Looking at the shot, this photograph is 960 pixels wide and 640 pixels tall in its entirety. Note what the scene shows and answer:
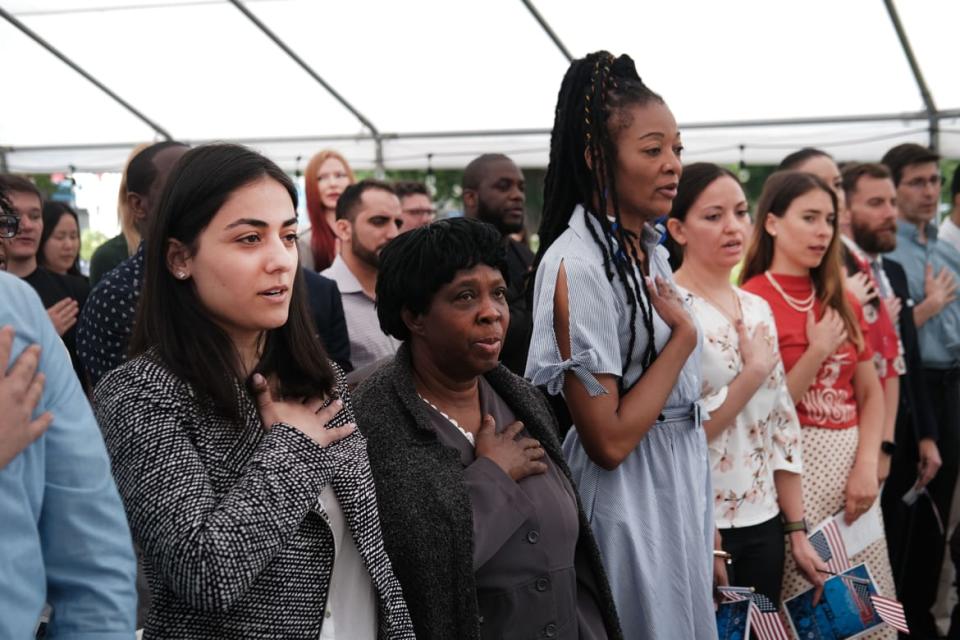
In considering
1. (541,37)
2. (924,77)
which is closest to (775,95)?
(924,77)

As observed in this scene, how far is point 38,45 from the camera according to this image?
961cm

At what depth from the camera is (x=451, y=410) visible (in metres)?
2.49

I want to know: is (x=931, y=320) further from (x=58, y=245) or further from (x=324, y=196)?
(x=58, y=245)

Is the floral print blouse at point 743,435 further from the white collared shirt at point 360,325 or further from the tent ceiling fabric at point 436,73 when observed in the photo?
the tent ceiling fabric at point 436,73

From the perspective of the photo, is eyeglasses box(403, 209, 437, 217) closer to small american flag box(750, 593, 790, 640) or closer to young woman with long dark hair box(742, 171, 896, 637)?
young woman with long dark hair box(742, 171, 896, 637)

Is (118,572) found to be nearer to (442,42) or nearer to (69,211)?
(69,211)

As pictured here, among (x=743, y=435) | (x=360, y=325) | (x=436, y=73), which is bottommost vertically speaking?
(x=743, y=435)

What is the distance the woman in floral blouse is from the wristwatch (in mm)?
15

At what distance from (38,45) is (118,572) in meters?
9.26

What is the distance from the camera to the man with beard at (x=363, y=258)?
4453 mm

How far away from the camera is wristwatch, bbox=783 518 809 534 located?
12.1ft

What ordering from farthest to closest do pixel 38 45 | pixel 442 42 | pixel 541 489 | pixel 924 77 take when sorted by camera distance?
1. pixel 38 45
2. pixel 442 42
3. pixel 924 77
4. pixel 541 489

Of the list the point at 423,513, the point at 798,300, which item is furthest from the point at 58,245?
the point at 423,513

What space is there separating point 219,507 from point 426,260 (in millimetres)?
891
